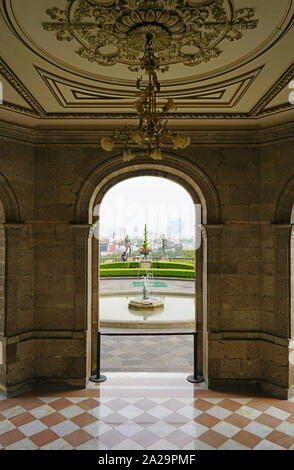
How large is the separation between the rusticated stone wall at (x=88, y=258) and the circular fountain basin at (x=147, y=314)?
2.98 metres

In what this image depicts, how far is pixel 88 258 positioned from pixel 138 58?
3.30m

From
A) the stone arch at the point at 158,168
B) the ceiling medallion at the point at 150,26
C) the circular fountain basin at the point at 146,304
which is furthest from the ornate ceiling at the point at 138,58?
the circular fountain basin at the point at 146,304

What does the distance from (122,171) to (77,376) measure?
12.0ft

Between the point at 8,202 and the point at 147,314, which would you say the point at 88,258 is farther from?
the point at 147,314

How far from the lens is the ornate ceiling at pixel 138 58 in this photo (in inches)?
108

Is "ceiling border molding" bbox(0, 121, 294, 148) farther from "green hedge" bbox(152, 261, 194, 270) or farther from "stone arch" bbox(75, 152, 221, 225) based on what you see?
"green hedge" bbox(152, 261, 194, 270)

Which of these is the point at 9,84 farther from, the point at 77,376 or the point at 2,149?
the point at 77,376

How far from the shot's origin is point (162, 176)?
620cm

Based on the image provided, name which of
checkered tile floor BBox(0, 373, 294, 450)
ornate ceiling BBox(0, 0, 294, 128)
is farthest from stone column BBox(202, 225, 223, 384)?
ornate ceiling BBox(0, 0, 294, 128)

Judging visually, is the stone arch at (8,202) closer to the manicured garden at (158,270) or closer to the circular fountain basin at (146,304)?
the circular fountain basin at (146,304)

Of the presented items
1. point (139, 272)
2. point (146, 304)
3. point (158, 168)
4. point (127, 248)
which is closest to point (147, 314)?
point (146, 304)

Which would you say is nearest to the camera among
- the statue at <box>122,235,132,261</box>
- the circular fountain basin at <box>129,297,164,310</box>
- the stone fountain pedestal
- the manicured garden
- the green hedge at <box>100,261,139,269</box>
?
the circular fountain basin at <box>129,297,164,310</box>

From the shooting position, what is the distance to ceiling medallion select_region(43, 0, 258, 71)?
2.68m
